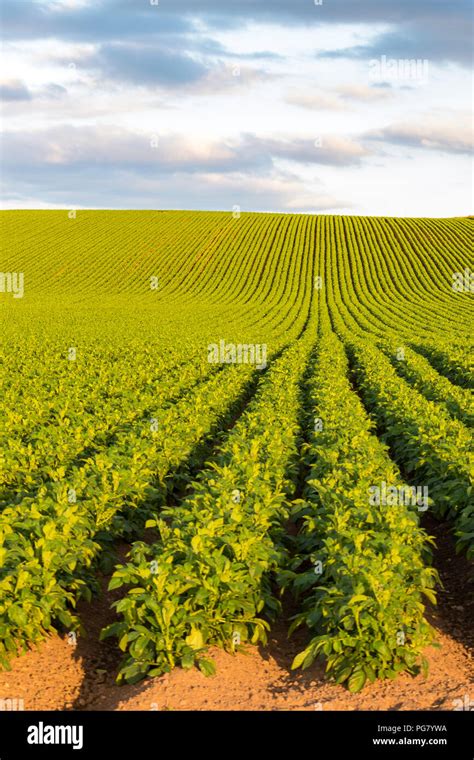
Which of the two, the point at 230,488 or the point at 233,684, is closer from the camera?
the point at 233,684

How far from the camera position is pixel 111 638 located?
305 inches

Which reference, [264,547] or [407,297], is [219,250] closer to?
Result: [407,297]

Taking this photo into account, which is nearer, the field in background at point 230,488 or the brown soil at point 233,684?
the brown soil at point 233,684

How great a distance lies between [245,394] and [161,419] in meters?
6.33

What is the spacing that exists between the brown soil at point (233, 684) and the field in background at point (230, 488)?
0.15 meters

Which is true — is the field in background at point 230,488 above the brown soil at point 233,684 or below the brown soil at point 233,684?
above

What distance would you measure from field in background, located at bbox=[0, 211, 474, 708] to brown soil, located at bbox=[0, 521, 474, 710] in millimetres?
151

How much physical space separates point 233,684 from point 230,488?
2748 millimetres

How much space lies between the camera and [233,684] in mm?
6395

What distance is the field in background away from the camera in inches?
261

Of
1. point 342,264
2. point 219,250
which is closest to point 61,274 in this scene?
point 219,250

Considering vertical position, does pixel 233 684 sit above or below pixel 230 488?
below

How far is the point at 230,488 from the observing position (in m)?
8.73

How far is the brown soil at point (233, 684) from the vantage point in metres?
6.08
